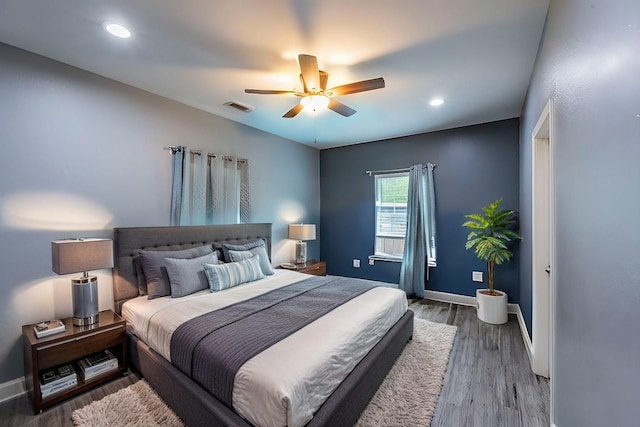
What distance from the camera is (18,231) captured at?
2.14 m

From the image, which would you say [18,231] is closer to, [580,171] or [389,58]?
[389,58]

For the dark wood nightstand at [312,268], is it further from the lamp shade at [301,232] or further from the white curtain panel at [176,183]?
the white curtain panel at [176,183]

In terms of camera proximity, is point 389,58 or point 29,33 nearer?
point 29,33

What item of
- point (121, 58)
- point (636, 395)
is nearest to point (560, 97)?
point (636, 395)

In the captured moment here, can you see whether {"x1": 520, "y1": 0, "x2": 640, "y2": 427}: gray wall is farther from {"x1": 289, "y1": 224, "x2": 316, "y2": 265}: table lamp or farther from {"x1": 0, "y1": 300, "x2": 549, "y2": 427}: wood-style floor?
{"x1": 289, "y1": 224, "x2": 316, "y2": 265}: table lamp

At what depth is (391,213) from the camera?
4824 mm

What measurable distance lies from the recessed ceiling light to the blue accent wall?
3.77m

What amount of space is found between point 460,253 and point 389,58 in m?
3.08

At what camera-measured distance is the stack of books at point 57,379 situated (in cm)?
198

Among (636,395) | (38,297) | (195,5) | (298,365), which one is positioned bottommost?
(298,365)

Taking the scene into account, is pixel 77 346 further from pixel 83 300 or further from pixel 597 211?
pixel 597 211

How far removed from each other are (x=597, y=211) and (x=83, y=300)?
10.9 feet

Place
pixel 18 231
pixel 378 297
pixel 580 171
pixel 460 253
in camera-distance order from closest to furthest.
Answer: pixel 580 171 → pixel 18 231 → pixel 378 297 → pixel 460 253

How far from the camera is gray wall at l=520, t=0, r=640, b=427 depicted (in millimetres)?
813
